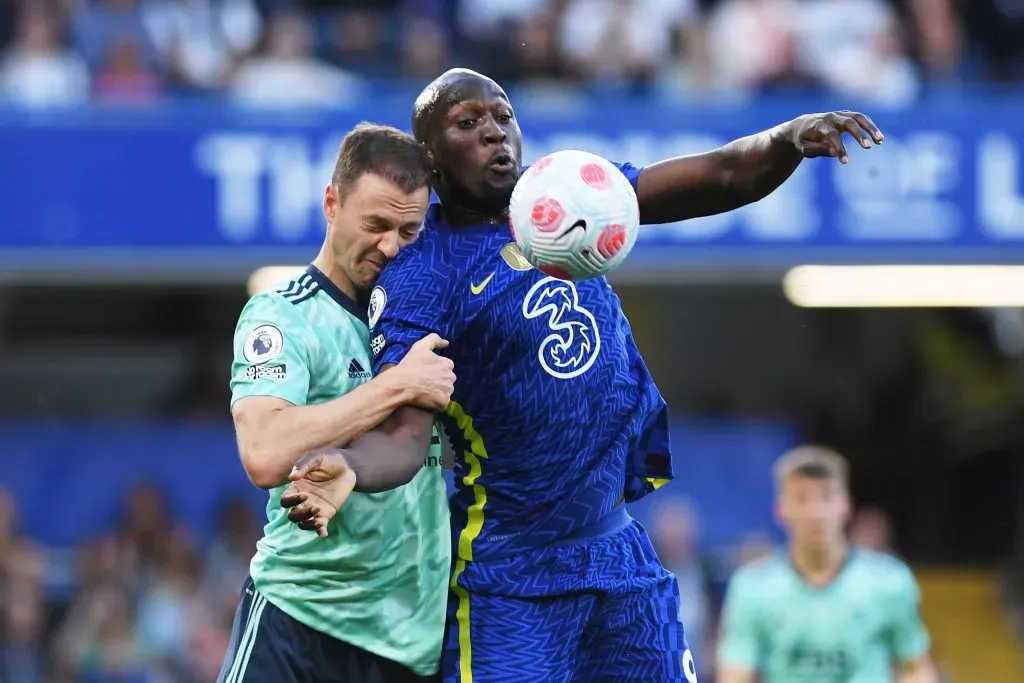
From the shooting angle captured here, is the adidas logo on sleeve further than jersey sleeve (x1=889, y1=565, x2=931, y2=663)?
No

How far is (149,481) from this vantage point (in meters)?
12.6

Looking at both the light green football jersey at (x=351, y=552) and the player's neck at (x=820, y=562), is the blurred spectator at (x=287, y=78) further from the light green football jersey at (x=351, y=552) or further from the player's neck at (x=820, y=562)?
the light green football jersey at (x=351, y=552)

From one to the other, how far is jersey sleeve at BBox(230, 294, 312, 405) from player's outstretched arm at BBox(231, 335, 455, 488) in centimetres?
12

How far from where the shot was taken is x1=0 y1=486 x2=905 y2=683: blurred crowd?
11.3 meters

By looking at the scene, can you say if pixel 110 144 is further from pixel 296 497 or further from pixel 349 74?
pixel 296 497

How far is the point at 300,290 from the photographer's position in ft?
15.5

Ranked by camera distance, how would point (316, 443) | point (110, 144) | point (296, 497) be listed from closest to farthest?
point (296, 497) < point (316, 443) < point (110, 144)

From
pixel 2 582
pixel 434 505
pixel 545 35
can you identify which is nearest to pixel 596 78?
pixel 545 35

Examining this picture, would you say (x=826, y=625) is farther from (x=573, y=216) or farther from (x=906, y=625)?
(x=573, y=216)

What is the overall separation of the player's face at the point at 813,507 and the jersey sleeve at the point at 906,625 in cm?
37

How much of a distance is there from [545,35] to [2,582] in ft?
17.9

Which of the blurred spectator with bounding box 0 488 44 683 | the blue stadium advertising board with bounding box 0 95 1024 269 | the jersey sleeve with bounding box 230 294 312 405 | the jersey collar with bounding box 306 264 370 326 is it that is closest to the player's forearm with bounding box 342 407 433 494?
the jersey sleeve with bounding box 230 294 312 405

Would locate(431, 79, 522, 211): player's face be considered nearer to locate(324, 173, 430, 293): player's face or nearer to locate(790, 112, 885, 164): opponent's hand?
locate(324, 173, 430, 293): player's face

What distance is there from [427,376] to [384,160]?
744 mm
